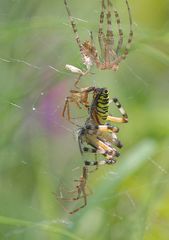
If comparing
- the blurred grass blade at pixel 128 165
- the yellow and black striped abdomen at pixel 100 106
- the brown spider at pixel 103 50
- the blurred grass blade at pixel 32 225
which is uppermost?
the brown spider at pixel 103 50

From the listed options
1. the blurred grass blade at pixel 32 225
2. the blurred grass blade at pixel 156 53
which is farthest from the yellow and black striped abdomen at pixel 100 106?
the blurred grass blade at pixel 156 53

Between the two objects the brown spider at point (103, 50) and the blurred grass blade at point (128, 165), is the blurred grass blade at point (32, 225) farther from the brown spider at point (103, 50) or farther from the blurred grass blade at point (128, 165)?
the brown spider at point (103, 50)

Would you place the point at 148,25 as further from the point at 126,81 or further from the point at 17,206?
the point at 17,206

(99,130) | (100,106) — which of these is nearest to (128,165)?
(99,130)

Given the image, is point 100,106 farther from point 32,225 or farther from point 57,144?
point 57,144

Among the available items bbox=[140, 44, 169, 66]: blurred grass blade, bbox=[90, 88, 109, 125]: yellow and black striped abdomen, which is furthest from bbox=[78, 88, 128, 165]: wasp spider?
bbox=[140, 44, 169, 66]: blurred grass blade
